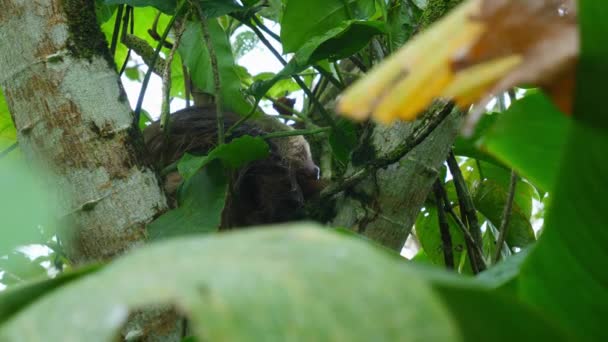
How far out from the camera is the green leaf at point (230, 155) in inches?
55.9

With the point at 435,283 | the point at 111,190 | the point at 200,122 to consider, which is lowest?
the point at 200,122

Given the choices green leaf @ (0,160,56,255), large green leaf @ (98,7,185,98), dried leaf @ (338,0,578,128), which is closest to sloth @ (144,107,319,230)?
large green leaf @ (98,7,185,98)

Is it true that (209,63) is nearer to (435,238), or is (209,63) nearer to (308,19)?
(308,19)

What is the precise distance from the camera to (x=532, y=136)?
501mm

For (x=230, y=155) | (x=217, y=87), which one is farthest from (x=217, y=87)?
(x=230, y=155)

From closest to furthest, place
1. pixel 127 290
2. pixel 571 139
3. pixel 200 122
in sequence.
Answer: pixel 127 290 < pixel 571 139 < pixel 200 122

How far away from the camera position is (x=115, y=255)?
119 cm

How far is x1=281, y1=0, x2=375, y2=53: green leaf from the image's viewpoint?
1.58 metres

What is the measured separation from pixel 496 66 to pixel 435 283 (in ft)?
0.31

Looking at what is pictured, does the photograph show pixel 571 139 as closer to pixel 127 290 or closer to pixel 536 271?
pixel 536 271

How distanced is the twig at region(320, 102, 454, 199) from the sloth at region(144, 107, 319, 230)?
49cm

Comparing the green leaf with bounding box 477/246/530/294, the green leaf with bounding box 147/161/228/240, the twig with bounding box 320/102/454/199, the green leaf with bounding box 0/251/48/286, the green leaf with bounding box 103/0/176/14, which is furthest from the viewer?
the green leaf with bounding box 0/251/48/286

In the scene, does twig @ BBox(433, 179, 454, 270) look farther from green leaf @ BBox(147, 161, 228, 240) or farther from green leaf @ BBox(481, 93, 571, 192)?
green leaf @ BBox(481, 93, 571, 192)

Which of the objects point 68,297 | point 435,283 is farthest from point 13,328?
point 435,283
